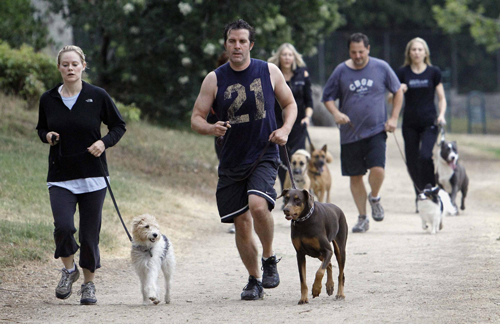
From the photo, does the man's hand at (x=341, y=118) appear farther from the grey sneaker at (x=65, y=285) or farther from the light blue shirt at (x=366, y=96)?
the grey sneaker at (x=65, y=285)

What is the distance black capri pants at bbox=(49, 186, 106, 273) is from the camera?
5934 mm

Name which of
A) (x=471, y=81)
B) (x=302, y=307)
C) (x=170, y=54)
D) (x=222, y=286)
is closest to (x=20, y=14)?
(x=170, y=54)

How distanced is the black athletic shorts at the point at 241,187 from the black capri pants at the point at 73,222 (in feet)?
3.31

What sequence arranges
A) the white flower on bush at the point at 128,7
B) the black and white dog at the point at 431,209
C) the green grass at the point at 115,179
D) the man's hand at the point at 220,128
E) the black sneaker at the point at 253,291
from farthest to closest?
the white flower on bush at the point at 128,7
the black and white dog at the point at 431,209
the green grass at the point at 115,179
the black sneaker at the point at 253,291
the man's hand at the point at 220,128

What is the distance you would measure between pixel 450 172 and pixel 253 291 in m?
7.24

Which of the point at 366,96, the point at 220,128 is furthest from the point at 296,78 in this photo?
the point at 220,128

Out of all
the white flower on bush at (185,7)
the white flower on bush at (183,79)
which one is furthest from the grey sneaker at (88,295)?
the white flower on bush at (183,79)

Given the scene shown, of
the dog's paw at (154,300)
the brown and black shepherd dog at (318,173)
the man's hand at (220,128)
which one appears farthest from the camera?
the brown and black shepherd dog at (318,173)

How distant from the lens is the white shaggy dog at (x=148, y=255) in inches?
239

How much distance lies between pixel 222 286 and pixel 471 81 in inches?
1525

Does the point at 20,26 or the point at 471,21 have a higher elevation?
the point at 471,21

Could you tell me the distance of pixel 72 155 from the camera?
236 inches

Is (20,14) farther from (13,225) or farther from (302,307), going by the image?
(302,307)

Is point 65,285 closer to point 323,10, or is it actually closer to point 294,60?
point 294,60
